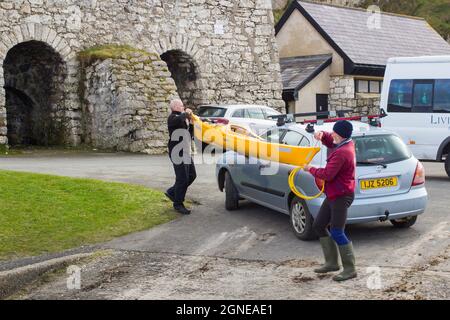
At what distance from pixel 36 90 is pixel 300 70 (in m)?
13.4

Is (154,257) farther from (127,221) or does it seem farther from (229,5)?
(229,5)

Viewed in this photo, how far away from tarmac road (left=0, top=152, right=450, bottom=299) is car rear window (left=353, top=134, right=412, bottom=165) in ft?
3.49

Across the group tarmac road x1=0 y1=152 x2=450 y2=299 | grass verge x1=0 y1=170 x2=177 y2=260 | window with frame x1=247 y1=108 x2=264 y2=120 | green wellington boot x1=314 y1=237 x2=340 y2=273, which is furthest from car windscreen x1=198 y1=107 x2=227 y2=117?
green wellington boot x1=314 y1=237 x2=340 y2=273

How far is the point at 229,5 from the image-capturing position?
24.2 metres

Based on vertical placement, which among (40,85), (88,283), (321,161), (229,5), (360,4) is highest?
(360,4)

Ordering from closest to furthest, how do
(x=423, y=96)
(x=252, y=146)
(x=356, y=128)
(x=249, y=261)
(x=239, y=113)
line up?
(x=249, y=261) → (x=356, y=128) → (x=252, y=146) → (x=423, y=96) → (x=239, y=113)

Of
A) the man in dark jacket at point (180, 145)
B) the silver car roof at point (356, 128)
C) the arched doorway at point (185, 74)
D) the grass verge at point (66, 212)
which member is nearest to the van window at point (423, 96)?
the silver car roof at point (356, 128)

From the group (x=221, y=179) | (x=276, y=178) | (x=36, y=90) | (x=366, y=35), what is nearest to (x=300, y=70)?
(x=366, y=35)

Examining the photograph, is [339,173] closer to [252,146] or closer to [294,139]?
[294,139]

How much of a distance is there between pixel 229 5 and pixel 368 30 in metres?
11.1

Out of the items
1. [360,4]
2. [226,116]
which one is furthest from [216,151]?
[360,4]

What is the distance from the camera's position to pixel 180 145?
9914mm

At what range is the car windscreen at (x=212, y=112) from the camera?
19.8 metres

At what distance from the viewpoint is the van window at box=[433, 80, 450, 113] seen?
13797mm
